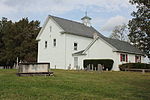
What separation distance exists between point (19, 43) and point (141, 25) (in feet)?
84.8

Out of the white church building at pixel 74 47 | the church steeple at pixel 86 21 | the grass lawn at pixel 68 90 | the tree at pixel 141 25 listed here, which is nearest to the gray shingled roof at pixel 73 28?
the white church building at pixel 74 47

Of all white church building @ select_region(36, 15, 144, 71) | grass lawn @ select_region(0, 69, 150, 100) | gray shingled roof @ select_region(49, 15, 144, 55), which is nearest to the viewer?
grass lawn @ select_region(0, 69, 150, 100)

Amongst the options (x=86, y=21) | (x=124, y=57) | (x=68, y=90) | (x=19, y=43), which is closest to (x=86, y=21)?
(x=86, y=21)

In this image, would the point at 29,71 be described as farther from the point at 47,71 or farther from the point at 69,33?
the point at 69,33

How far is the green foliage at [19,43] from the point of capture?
44062 millimetres

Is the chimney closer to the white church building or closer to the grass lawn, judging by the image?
the white church building

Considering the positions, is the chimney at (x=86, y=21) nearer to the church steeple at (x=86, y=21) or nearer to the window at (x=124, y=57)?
the church steeple at (x=86, y=21)

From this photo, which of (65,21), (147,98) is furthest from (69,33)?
(147,98)

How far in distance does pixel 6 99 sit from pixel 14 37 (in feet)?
130

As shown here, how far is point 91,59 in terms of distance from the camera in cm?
3189

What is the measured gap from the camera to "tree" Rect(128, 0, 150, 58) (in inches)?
1406

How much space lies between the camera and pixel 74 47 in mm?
36625

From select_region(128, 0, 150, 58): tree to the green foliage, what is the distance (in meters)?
20.6

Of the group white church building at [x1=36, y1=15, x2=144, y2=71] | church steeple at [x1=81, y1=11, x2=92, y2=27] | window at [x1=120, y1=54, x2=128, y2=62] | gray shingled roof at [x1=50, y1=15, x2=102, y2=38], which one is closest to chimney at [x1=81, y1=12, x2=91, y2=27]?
church steeple at [x1=81, y1=11, x2=92, y2=27]
